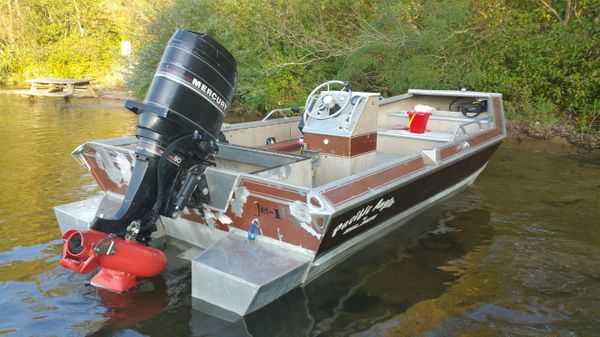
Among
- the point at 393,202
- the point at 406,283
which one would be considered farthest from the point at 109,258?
the point at 393,202

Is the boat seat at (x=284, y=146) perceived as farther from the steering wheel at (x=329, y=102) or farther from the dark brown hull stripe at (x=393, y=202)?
the dark brown hull stripe at (x=393, y=202)

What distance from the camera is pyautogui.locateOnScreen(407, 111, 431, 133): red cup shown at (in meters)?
6.18

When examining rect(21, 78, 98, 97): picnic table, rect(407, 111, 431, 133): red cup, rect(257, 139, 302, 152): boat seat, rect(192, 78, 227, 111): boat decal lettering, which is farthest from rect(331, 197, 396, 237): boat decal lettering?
rect(21, 78, 98, 97): picnic table

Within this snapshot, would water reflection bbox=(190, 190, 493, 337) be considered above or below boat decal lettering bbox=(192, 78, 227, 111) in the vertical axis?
below

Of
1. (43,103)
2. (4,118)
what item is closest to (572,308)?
(4,118)

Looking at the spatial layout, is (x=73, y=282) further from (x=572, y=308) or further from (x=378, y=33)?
(x=378, y=33)

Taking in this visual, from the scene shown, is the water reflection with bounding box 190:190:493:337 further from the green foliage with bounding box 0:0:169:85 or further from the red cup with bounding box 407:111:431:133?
the green foliage with bounding box 0:0:169:85

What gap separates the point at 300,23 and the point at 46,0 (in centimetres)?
1645

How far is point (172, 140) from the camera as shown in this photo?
3.52m

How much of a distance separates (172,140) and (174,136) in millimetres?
34

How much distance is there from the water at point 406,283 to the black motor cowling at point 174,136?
26.0 inches

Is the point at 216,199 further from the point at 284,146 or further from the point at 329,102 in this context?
the point at 284,146

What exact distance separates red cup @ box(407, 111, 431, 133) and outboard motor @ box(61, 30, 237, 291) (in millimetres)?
3212

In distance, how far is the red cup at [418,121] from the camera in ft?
20.3
